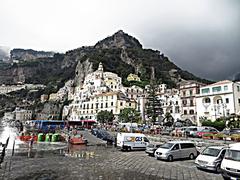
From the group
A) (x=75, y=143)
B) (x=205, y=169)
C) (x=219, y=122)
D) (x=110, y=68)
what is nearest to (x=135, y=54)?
(x=110, y=68)

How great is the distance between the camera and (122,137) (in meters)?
27.3

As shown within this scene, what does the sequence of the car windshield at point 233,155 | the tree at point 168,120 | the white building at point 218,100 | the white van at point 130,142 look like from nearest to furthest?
the car windshield at point 233,155 → the white van at point 130,142 → the white building at point 218,100 → the tree at point 168,120

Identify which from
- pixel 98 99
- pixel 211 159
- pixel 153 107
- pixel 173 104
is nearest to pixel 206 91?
pixel 153 107

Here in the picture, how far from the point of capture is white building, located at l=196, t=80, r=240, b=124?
52.8 metres

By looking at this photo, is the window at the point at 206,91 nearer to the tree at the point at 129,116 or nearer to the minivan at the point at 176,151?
the tree at the point at 129,116

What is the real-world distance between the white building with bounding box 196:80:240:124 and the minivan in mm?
35975

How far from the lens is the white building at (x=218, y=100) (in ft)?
173

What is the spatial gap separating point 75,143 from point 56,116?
98.1m

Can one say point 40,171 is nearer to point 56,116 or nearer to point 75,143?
point 75,143

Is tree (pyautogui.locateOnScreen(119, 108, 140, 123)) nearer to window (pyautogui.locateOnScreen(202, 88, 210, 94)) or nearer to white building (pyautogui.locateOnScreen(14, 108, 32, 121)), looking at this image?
window (pyautogui.locateOnScreen(202, 88, 210, 94))

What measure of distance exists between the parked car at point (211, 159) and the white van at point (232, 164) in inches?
94.1

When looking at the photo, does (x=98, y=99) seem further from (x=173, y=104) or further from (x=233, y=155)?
(x=233, y=155)

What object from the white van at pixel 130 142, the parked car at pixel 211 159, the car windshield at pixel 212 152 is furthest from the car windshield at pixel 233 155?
the white van at pixel 130 142

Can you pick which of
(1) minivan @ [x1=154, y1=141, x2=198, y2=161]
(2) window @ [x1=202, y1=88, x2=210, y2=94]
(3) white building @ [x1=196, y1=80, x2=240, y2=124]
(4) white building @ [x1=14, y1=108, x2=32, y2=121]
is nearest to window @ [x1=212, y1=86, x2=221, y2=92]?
(3) white building @ [x1=196, y1=80, x2=240, y2=124]
